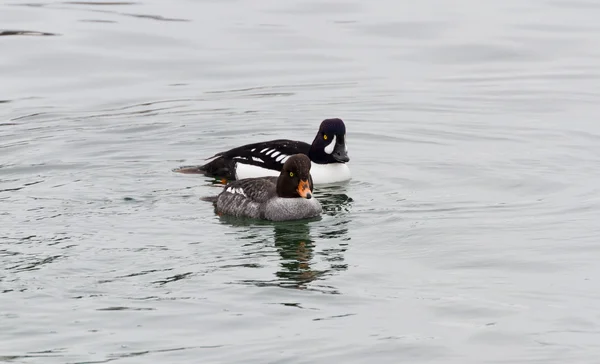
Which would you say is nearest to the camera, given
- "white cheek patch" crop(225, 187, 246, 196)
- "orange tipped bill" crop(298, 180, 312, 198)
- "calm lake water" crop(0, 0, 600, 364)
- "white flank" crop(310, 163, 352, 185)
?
"calm lake water" crop(0, 0, 600, 364)

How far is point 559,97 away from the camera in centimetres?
2173

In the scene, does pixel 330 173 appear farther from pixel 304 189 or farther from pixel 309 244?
pixel 309 244

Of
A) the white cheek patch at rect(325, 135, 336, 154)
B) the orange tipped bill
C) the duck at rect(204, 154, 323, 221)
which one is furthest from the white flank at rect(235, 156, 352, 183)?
the orange tipped bill

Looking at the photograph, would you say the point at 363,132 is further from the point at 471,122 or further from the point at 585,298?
the point at 585,298

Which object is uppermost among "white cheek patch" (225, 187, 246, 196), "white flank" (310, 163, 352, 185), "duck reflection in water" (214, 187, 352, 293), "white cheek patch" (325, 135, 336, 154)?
"white cheek patch" (325, 135, 336, 154)

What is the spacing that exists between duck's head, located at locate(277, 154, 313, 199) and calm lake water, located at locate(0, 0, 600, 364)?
45 cm

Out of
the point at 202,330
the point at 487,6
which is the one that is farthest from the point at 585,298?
the point at 487,6

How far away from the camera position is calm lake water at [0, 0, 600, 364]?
10.5m

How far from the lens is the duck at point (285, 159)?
54.5 feet

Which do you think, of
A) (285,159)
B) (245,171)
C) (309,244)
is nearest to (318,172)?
(285,159)

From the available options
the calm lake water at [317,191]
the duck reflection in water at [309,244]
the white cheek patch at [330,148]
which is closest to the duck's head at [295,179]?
the duck reflection in water at [309,244]

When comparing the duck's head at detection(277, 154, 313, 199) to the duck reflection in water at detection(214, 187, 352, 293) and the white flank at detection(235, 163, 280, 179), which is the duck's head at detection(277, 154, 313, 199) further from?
the white flank at detection(235, 163, 280, 179)

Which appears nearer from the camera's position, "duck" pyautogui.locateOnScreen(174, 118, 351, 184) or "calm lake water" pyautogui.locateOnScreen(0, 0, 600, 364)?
"calm lake water" pyautogui.locateOnScreen(0, 0, 600, 364)

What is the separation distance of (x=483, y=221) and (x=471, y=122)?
6.03 metres
